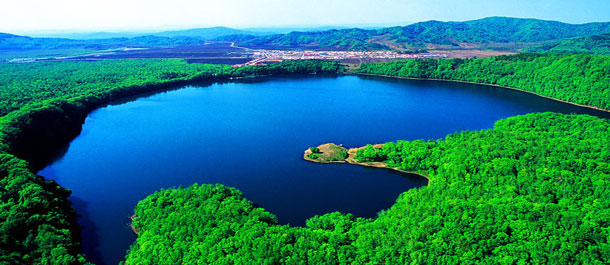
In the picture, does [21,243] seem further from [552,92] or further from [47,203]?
[552,92]

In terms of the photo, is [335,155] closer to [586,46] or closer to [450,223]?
[450,223]

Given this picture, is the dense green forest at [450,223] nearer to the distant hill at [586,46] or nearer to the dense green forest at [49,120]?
the dense green forest at [49,120]

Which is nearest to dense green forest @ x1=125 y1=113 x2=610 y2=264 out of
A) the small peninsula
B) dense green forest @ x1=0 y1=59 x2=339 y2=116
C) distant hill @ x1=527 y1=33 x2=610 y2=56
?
the small peninsula

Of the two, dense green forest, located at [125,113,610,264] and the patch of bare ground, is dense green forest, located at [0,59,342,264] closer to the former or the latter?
dense green forest, located at [125,113,610,264]

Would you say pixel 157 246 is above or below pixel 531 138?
below

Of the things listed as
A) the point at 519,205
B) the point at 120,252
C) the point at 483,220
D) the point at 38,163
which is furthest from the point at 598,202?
the point at 38,163
